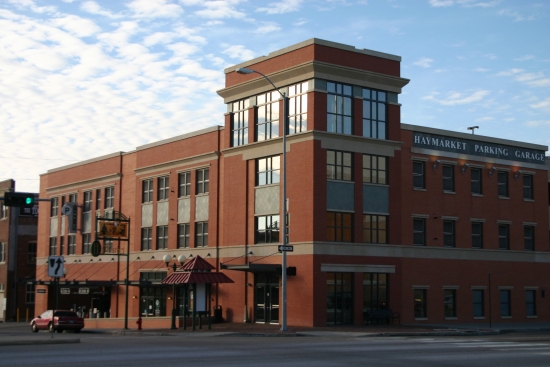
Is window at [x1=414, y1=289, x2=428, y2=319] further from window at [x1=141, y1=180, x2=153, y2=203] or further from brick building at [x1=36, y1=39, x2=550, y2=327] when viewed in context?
window at [x1=141, y1=180, x2=153, y2=203]

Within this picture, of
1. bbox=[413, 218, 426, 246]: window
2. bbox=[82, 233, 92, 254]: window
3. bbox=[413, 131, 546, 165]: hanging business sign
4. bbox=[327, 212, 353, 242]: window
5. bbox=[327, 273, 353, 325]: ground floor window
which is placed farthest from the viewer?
bbox=[82, 233, 92, 254]: window

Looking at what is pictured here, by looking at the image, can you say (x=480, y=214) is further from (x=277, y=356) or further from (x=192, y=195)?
(x=277, y=356)

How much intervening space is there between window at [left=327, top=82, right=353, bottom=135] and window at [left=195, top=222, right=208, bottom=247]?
12272mm

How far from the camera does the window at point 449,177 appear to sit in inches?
1911

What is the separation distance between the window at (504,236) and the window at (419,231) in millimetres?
6633

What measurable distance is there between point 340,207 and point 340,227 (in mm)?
1112

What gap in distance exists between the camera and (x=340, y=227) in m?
42.8

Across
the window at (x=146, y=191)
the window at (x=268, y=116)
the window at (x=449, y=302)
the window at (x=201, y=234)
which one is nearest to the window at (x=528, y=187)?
the window at (x=449, y=302)

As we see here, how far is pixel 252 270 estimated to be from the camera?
43.5 meters

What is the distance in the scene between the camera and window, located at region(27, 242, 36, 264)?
73.2m

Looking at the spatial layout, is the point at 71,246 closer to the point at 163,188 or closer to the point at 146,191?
the point at 146,191

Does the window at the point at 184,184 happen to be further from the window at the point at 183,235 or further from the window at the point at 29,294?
the window at the point at 29,294

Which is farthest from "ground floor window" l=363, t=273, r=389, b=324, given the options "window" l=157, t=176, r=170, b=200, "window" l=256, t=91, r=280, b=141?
"window" l=157, t=176, r=170, b=200

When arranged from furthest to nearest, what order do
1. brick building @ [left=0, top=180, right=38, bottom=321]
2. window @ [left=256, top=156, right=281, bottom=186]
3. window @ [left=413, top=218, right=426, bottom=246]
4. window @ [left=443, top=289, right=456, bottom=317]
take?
brick building @ [left=0, top=180, right=38, bottom=321], window @ [left=443, top=289, right=456, bottom=317], window @ [left=413, top=218, right=426, bottom=246], window @ [left=256, top=156, right=281, bottom=186]
